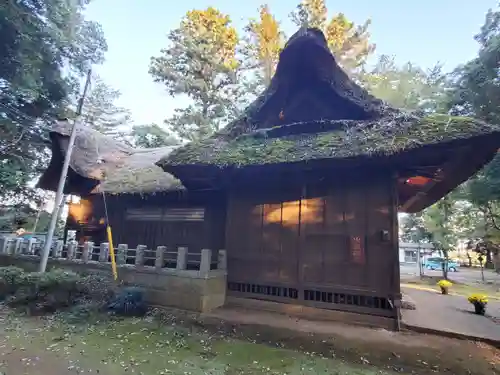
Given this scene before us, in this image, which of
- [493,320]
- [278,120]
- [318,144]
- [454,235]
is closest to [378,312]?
[493,320]

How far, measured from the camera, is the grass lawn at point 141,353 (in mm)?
4388

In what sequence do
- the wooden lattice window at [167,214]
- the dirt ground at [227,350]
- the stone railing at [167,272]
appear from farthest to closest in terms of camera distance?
the wooden lattice window at [167,214]
the stone railing at [167,272]
the dirt ground at [227,350]

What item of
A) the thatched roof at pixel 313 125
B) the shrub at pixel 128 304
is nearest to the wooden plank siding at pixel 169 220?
the thatched roof at pixel 313 125

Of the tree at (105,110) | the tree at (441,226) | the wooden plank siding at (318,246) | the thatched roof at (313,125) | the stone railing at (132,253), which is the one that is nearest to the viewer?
the thatched roof at (313,125)

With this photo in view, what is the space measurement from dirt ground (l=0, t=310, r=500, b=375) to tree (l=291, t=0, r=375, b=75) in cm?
1657

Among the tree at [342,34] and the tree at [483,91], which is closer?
the tree at [483,91]

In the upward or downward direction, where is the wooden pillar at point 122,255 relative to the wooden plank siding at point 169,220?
downward

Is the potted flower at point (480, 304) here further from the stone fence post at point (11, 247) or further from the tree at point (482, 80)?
the stone fence post at point (11, 247)

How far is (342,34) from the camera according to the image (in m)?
18.1

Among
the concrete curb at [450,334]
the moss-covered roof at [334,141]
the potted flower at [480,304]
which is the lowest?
the concrete curb at [450,334]

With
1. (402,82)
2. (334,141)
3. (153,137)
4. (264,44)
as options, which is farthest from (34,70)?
(402,82)

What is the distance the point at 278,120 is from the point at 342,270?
3.97m

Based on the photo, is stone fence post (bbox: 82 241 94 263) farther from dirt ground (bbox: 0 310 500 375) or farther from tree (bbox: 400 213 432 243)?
tree (bbox: 400 213 432 243)

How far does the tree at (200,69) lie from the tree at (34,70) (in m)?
5.34
